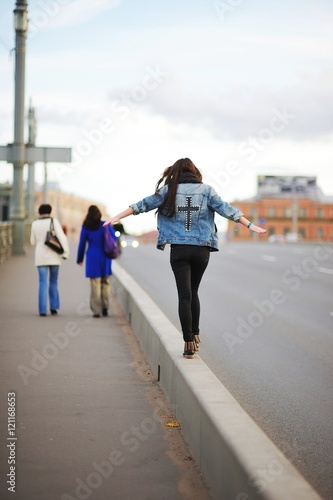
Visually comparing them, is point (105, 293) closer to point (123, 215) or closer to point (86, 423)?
point (123, 215)

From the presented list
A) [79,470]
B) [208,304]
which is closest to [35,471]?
[79,470]

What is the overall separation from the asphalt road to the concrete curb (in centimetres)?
65

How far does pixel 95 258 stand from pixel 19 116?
15.8 meters

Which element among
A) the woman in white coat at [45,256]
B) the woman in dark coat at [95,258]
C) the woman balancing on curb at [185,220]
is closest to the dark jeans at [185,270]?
the woman balancing on curb at [185,220]

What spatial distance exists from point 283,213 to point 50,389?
548ft

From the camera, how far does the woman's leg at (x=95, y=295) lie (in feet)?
40.4

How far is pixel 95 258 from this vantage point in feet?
40.3

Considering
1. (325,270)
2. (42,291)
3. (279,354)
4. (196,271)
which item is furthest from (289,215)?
(196,271)

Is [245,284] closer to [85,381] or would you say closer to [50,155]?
[50,155]

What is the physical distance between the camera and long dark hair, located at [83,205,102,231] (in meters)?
12.3

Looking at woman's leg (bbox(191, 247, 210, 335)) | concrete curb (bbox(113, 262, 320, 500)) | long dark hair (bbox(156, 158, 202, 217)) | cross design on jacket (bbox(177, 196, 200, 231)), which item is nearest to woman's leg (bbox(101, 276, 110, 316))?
concrete curb (bbox(113, 262, 320, 500))

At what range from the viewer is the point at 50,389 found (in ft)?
23.2

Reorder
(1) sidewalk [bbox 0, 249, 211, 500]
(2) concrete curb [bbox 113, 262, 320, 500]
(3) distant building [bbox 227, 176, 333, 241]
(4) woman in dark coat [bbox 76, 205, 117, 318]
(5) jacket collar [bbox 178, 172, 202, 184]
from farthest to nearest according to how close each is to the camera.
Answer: (3) distant building [bbox 227, 176, 333, 241]
(4) woman in dark coat [bbox 76, 205, 117, 318]
(5) jacket collar [bbox 178, 172, 202, 184]
(1) sidewalk [bbox 0, 249, 211, 500]
(2) concrete curb [bbox 113, 262, 320, 500]

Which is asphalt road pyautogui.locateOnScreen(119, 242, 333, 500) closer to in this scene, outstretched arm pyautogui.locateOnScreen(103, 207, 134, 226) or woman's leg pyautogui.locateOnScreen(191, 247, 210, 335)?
woman's leg pyautogui.locateOnScreen(191, 247, 210, 335)
